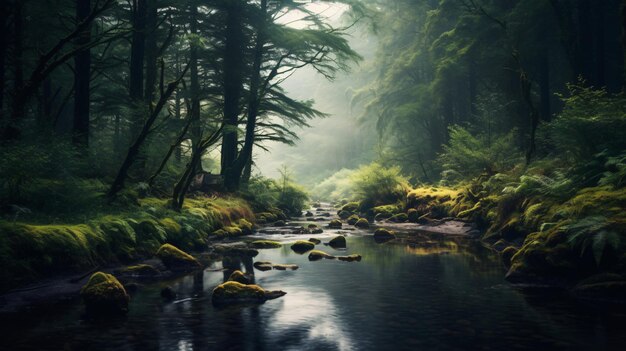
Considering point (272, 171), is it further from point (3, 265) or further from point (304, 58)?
point (3, 265)

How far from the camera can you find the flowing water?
225 inches

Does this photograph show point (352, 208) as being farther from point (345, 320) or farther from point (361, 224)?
point (345, 320)

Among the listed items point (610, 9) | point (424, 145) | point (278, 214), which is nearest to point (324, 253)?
point (278, 214)

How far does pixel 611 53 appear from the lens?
2094 cm

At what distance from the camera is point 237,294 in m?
7.98

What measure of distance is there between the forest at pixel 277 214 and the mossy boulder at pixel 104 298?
0.02 m

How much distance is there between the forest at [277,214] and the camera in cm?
655

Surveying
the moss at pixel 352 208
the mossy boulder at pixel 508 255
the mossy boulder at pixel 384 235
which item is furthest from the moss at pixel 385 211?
the mossy boulder at pixel 508 255

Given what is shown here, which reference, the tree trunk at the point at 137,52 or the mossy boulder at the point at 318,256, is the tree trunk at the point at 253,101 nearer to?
the tree trunk at the point at 137,52

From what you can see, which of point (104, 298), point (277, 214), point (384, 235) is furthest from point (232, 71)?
point (104, 298)

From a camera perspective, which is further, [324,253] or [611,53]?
[611,53]

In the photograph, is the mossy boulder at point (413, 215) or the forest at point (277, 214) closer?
the forest at point (277, 214)

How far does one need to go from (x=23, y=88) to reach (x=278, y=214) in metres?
15.7

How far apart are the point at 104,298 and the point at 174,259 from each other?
367 centimetres
